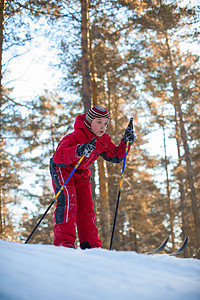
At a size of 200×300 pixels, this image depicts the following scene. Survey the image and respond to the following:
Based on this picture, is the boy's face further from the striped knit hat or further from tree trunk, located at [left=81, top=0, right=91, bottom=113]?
tree trunk, located at [left=81, top=0, right=91, bottom=113]

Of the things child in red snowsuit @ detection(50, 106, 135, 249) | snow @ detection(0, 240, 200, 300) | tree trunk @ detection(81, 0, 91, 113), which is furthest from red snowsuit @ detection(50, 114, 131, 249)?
tree trunk @ detection(81, 0, 91, 113)

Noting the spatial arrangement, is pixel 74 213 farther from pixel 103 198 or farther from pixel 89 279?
pixel 103 198

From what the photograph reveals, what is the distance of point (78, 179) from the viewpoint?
12.1 ft

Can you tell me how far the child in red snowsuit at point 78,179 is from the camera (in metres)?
3.23

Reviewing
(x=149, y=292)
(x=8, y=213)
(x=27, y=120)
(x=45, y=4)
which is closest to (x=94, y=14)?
(x=45, y=4)

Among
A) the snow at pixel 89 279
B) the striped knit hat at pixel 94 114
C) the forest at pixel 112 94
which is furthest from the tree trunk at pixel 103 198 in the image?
the snow at pixel 89 279

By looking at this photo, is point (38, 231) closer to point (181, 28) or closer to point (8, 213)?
point (8, 213)

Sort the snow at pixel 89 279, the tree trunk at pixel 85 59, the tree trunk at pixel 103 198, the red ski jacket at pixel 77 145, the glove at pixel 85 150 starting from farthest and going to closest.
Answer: the tree trunk at pixel 103 198, the tree trunk at pixel 85 59, the red ski jacket at pixel 77 145, the glove at pixel 85 150, the snow at pixel 89 279

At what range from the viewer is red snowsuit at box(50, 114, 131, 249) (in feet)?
10.7

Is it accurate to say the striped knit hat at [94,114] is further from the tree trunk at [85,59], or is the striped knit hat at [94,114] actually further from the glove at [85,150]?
the tree trunk at [85,59]

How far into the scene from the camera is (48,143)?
15555mm

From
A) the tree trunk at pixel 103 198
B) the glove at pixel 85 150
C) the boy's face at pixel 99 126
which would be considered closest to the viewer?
the glove at pixel 85 150

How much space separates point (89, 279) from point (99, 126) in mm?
2658

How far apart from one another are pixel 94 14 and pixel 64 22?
996 mm
